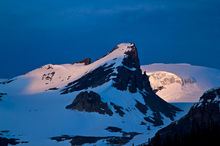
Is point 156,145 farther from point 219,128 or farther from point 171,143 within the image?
point 219,128

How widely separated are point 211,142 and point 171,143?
14.8 meters

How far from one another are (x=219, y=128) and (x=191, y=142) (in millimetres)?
9540

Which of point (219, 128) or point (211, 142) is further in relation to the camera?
point (219, 128)

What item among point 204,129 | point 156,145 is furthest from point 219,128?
point 156,145

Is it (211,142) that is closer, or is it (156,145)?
(211,142)

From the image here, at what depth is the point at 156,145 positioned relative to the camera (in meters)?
198

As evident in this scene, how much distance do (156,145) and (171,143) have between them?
5141mm

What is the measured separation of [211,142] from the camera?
183125 millimetres

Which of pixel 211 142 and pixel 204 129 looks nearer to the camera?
pixel 211 142

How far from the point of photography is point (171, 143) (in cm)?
19475

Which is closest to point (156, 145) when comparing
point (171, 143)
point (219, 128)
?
point (171, 143)

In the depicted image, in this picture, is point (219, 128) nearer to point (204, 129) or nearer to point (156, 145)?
point (204, 129)

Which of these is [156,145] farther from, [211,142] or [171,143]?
[211,142]

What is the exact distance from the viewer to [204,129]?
19838cm
